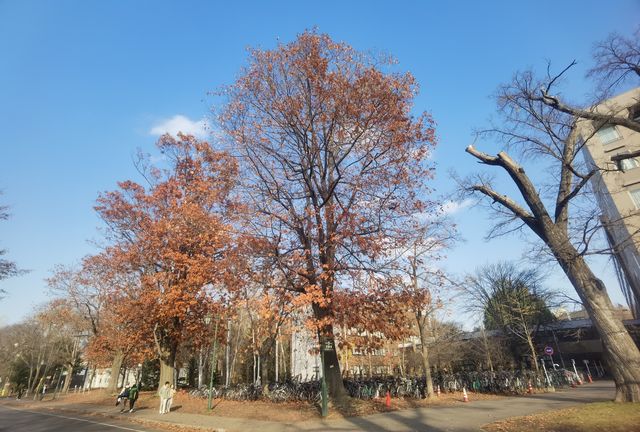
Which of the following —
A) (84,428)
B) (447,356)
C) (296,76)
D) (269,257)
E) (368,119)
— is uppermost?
(296,76)

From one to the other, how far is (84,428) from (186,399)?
943cm

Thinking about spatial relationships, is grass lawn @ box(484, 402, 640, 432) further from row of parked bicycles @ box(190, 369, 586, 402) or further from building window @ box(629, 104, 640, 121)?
row of parked bicycles @ box(190, 369, 586, 402)

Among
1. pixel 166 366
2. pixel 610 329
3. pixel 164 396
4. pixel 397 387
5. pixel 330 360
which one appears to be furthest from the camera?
pixel 397 387

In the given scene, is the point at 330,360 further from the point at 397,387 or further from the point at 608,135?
the point at 608,135

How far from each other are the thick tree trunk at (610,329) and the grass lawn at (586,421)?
2.22ft

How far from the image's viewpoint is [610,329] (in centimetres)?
1048

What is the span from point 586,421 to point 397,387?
565 inches

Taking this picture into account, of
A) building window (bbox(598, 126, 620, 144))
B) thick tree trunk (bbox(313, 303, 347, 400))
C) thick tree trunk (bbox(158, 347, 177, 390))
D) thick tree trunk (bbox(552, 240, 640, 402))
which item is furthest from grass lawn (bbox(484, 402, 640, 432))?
building window (bbox(598, 126, 620, 144))

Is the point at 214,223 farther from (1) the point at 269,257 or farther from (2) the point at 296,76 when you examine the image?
(2) the point at 296,76

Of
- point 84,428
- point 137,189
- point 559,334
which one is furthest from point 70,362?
point 559,334

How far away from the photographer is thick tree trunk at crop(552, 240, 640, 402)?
32.7 ft

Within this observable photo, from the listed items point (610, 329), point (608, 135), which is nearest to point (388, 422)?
point (610, 329)

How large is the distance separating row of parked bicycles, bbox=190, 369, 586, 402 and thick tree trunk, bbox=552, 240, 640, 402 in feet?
40.7

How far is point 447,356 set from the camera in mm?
40062
